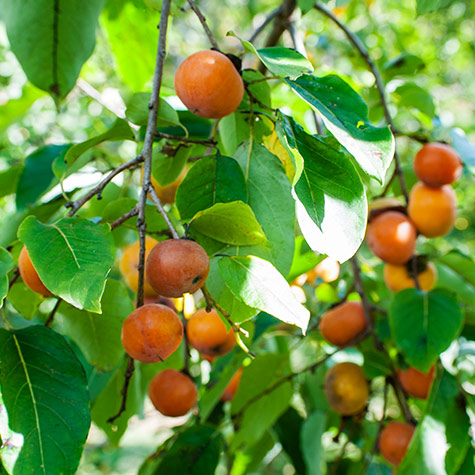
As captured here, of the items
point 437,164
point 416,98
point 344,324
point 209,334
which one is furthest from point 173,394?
point 416,98

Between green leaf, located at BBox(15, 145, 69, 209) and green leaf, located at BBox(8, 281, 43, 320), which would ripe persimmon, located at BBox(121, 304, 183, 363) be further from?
green leaf, located at BBox(15, 145, 69, 209)

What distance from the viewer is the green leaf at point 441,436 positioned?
3.13 feet

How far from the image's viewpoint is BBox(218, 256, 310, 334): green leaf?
579 millimetres

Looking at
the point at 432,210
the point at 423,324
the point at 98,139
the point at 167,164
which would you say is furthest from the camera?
the point at 432,210

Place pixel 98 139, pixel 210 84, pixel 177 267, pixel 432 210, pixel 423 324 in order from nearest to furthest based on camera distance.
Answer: pixel 177 267
pixel 210 84
pixel 98 139
pixel 423 324
pixel 432 210

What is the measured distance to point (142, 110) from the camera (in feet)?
2.68

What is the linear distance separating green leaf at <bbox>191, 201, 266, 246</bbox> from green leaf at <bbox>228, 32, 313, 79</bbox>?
0.17 meters

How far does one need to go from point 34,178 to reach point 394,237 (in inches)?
30.1

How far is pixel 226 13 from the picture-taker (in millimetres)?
8086

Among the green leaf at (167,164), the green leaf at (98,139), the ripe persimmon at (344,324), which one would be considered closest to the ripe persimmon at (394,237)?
the ripe persimmon at (344,324)

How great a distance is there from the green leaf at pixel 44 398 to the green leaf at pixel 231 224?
0.25 meters

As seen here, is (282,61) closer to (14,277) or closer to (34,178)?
(14,277)

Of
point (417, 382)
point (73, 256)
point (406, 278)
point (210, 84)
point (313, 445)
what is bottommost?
point (313, 445)

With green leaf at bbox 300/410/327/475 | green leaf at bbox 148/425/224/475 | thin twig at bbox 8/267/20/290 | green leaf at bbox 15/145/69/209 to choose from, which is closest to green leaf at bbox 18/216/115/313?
thin twig at bbox 8/267/20/290
